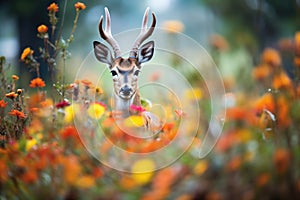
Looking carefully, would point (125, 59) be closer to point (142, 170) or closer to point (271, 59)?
point (142, 170)

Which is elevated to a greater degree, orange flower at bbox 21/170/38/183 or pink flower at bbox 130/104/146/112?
pink flower at bbox 130/104/146/112

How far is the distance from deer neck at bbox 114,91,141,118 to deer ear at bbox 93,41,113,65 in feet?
0.62

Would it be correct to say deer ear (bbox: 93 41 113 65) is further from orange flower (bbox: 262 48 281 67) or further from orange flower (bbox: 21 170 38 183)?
orange flower (bbox: 262 48 281 67)

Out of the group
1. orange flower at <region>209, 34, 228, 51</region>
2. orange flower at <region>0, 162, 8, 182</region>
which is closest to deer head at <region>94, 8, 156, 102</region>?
orange flower at <region>0, 162, 8, 182</region>

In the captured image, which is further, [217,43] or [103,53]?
[217,43]

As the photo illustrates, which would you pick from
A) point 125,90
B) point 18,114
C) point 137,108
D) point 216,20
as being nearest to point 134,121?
point 137,108

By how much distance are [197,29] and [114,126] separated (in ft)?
31.7

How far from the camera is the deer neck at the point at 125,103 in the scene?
2592 mm

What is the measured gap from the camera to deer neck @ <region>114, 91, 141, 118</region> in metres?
2.59

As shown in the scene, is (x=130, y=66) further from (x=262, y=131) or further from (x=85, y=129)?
(x=262, y=131)

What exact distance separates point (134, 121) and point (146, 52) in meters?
0.32

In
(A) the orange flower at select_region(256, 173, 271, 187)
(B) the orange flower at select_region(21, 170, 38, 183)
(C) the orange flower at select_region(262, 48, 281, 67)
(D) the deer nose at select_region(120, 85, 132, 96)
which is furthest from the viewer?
(C) the orange flower at select_region(262, 48, 281, 67)

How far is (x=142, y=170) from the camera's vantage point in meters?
1.95

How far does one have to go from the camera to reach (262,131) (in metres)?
2.29
